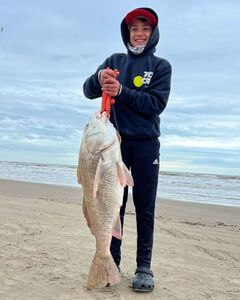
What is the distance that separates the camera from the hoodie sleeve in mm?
4156

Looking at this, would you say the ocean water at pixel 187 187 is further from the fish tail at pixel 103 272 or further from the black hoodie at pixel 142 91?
the fish tail at pixel 103 272

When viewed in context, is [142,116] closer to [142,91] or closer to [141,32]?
[142,91]

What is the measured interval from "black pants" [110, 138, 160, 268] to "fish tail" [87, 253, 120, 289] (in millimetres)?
604

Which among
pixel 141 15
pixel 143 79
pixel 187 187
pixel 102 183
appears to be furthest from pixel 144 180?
pixel 187 187

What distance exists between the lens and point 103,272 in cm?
388

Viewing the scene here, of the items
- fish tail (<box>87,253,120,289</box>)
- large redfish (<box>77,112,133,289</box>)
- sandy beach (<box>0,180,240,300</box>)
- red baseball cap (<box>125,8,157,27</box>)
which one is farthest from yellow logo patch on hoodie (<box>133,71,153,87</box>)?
sandy beach (<box>0,180,240,300</box>)

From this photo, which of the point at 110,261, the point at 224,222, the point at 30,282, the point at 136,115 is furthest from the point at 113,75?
the point at 224,222

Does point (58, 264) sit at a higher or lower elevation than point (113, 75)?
lower

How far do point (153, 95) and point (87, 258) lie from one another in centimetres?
223

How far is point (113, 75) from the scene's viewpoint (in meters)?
4.00

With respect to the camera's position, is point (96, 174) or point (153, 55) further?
point (153, 55)

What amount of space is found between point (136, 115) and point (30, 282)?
193 centimetres

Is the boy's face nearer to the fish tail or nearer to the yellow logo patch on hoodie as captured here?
the yellow logo patch on hoodie

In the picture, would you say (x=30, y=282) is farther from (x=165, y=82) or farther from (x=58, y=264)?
(x=165, y=82)
